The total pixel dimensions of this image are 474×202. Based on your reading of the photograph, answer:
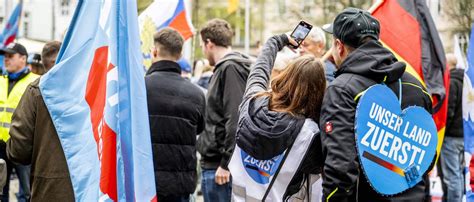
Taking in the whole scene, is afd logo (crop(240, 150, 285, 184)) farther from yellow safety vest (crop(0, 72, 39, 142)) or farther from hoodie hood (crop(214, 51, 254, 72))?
yellow safety vest (crop(0, 72, 39, 142))

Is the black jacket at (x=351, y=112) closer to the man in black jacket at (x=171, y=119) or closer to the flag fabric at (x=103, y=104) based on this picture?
the flag fabric at (x=103, y=104)

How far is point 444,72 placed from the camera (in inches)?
271

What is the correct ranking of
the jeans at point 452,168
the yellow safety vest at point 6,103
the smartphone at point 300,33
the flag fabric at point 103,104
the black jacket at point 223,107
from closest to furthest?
the smartphone at point 300,33 < the flag fabric at point 103,104 < the black jacket at point 223,107 < the yellow safety vest at point 6,103 < the jeans at point 452,168

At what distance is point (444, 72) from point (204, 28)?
2.13 metres

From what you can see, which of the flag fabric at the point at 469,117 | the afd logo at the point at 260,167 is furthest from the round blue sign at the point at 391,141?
the flag fabric at the point at 469,117

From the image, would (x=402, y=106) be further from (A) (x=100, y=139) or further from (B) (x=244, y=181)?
(A) (x=100, y=139)

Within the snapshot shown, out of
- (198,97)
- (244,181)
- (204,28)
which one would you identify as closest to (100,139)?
Result: (244,181)

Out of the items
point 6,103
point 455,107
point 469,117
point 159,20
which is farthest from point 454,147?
point 6,103

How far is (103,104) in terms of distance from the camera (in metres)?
5.51

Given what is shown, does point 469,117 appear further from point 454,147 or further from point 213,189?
point 454,147

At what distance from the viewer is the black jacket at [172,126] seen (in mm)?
6695

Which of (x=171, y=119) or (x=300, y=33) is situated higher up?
(x=300, y=33)

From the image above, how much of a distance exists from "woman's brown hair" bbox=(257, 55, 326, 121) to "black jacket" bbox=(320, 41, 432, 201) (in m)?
0.13

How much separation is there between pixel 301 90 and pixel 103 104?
57.8 inches
